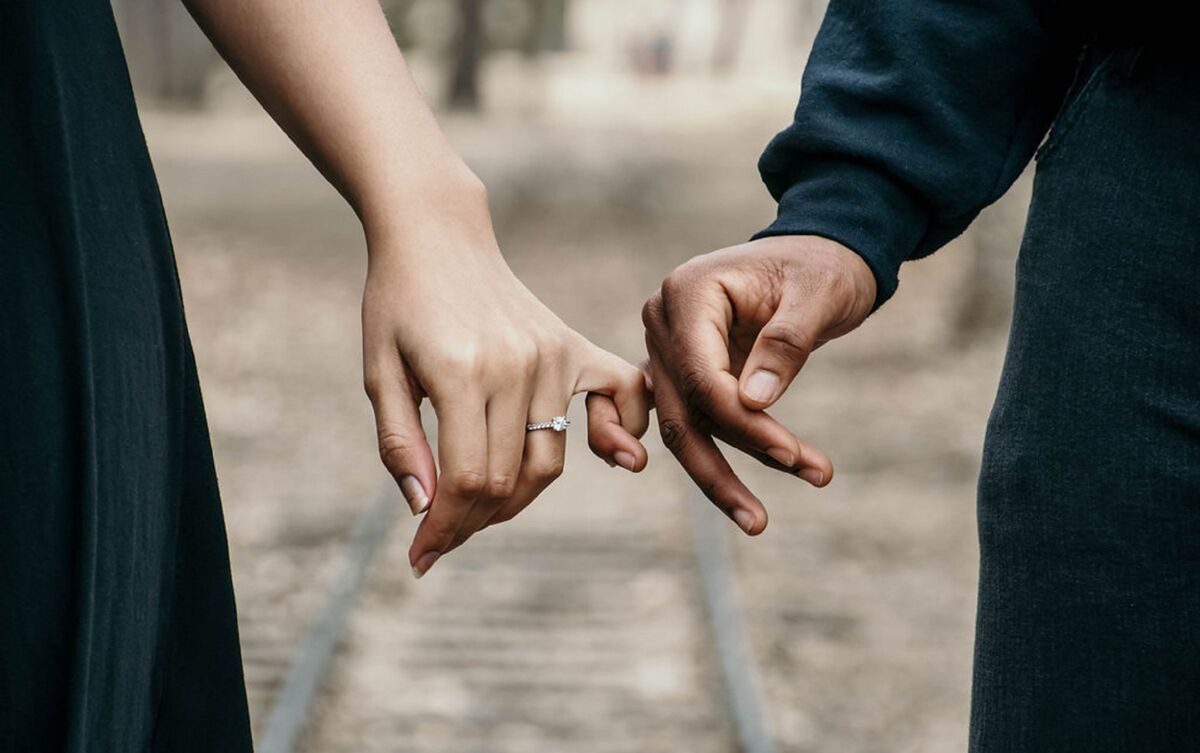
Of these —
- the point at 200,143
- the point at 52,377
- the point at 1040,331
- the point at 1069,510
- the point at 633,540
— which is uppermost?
the point at 52,377

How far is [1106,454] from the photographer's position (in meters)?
1.41

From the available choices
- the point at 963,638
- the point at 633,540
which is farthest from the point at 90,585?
the point at 633,540

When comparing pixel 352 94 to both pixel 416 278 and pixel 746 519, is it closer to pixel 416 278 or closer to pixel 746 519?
pixel 416 278

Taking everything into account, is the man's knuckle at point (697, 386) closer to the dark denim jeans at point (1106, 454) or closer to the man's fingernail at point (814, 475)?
the man's fingernail at point (814, 475)

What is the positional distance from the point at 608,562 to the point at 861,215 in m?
4.07

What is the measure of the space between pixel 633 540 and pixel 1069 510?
178 inches

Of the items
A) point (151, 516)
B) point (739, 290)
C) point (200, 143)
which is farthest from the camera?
point (200, 143)

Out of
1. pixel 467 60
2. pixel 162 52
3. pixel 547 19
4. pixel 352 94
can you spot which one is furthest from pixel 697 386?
pixel 547 19

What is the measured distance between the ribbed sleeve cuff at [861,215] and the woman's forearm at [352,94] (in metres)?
0.61

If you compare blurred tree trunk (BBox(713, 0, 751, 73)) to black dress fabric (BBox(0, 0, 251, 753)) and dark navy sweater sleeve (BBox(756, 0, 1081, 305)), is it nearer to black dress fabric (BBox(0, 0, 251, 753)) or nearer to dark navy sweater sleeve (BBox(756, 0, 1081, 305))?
dark navy sweater sleeve (BBox(756, 0, 1081, 305))

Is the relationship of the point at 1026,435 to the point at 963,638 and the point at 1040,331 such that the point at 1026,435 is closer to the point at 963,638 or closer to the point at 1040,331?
the point at 1040,331

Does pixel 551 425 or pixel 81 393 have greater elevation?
pixel 81 393

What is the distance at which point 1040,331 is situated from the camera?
1.47m

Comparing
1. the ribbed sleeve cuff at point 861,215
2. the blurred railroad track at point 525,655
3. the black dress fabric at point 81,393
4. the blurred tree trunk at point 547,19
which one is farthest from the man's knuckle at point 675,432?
the blurred tree trunk at point 547,19
